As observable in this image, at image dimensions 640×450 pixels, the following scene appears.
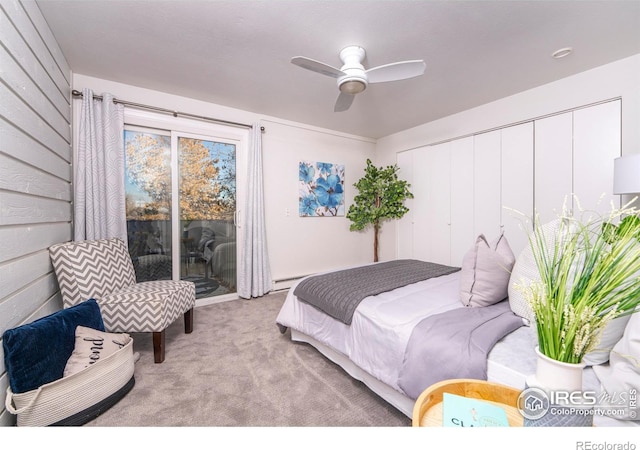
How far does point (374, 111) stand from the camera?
3.61 meters

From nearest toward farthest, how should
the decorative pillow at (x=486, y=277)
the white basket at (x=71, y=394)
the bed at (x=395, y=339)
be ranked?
the bed at (x=395, y=339), the white basket at (x=71, y=394), the decorative pillow at (x=486, y=277)

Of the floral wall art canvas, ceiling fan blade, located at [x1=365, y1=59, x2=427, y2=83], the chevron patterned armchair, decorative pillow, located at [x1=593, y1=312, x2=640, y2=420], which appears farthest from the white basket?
the floral wall art canvas

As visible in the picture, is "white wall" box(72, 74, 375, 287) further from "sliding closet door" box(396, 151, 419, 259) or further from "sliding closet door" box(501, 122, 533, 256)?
"sliding closet door" box(501, 122, 533, 256)

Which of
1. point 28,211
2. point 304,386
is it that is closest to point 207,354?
point 304,386


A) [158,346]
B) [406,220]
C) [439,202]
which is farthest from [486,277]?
[406,220]

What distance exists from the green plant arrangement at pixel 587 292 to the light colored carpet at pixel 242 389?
44.2 inches

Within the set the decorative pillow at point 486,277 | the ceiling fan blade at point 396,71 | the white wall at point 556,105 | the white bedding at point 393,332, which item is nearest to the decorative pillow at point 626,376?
the white bedding at point 393,332

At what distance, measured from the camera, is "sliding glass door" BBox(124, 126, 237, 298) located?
3.04 m

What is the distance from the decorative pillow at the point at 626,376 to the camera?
2.70 ft

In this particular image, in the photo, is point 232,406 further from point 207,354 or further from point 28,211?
point 28,211

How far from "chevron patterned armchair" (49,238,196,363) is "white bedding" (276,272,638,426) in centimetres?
104

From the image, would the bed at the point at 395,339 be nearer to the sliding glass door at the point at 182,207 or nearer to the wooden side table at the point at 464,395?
the wooden side table at the point at 464,395

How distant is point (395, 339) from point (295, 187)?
3.04m
